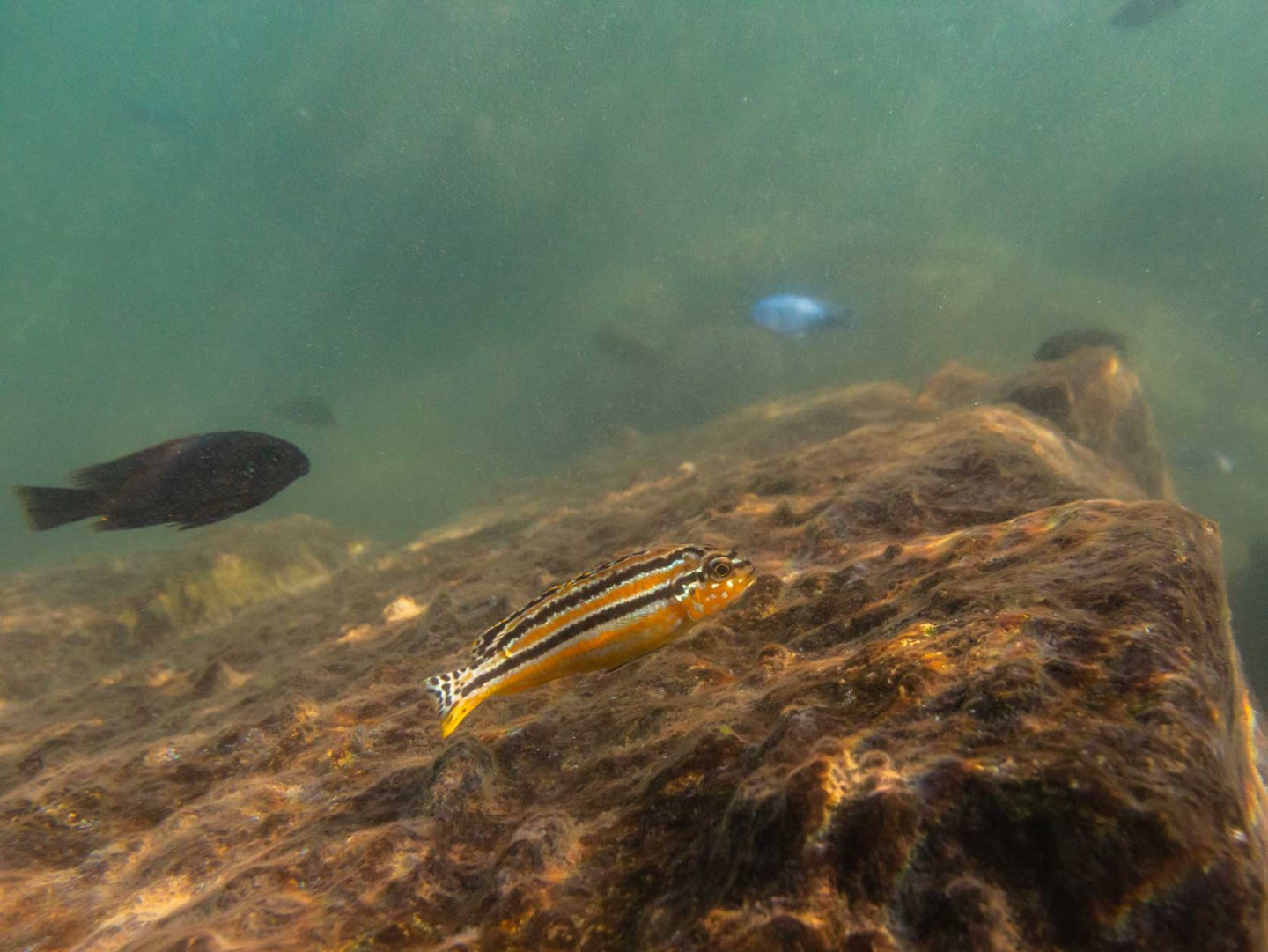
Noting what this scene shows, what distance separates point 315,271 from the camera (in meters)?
64.2

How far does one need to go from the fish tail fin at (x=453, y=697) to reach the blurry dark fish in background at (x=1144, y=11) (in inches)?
1096

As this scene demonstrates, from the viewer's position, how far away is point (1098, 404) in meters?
7.40

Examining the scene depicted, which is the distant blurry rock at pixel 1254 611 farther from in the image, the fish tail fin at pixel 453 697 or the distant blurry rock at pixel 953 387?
the fish tail fin at pixel 453 697

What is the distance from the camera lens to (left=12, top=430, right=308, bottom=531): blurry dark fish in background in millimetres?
4105

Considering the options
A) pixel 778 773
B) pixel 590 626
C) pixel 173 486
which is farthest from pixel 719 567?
pixel 173 486

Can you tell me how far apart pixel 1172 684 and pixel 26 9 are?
11533cm

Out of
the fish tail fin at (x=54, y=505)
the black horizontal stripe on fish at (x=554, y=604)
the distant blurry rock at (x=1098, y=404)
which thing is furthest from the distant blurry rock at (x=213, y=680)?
the distant blurry rock at (x=1098, y=404)

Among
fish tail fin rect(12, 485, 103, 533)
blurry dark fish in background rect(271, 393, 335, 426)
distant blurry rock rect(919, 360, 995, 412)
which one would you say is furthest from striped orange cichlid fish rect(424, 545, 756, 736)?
blurry dark fish in background rect(271, 393, 335, 426)

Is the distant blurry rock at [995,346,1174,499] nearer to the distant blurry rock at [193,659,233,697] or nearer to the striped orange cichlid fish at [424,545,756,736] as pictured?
the striped orange cichlid fish at [424,545,756,736]

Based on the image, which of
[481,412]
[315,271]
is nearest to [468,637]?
[481,412]

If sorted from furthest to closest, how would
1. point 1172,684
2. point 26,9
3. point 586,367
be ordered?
point 26,9 < point 586,367 < point 1172,684

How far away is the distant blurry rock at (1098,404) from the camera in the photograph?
22.7ft

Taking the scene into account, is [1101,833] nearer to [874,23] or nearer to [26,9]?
[874,23]

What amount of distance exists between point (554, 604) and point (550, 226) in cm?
4845
